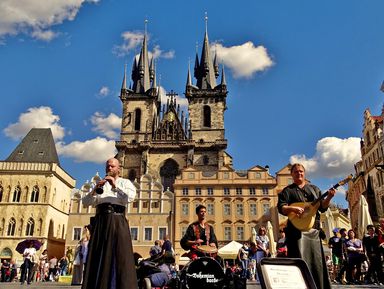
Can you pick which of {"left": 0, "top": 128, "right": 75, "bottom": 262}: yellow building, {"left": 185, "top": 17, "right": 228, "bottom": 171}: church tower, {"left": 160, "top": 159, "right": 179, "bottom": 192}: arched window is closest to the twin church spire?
{"left": 185, "top": 17, "right": 228, "bottom": 171}: church tower

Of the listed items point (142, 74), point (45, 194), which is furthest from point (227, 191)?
point (142, 74)

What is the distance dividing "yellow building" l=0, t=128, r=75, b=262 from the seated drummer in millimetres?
35482

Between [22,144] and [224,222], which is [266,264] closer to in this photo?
[224,222]

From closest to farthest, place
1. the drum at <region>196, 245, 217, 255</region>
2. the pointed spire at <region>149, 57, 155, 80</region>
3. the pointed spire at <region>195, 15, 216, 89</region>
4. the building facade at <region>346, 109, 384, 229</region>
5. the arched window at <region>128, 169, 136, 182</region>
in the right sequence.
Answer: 1. the drum at <region>196, 245, 217, 255</region>
2. the building facade at <region>346, 109, 384, 229</region>
3. the arched window at <region>128, 169, 136, 182</region>
4. the pointed spire at <region>195, 15, 216, 89</region>
5. the pointed spire at <region>149, 57, 155, 80</region>

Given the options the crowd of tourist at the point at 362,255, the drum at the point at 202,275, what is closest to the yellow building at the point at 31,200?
the crowd of tourist at the point at 362,255

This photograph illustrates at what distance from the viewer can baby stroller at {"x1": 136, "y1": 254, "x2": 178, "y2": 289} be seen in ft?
18.7

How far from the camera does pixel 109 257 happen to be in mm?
3703

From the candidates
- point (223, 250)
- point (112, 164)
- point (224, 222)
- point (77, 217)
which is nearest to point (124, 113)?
point (77, 217)

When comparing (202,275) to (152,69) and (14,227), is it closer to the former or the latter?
(14,227)

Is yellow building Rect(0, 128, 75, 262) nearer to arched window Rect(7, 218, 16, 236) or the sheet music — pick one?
arched window Rect(7, 218, 16, 236)

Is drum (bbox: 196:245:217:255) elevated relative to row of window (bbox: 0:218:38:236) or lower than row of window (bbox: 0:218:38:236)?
lower

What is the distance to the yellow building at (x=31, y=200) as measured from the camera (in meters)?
37.1

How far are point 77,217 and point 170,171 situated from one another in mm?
13884

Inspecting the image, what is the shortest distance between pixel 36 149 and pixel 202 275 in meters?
42.8
